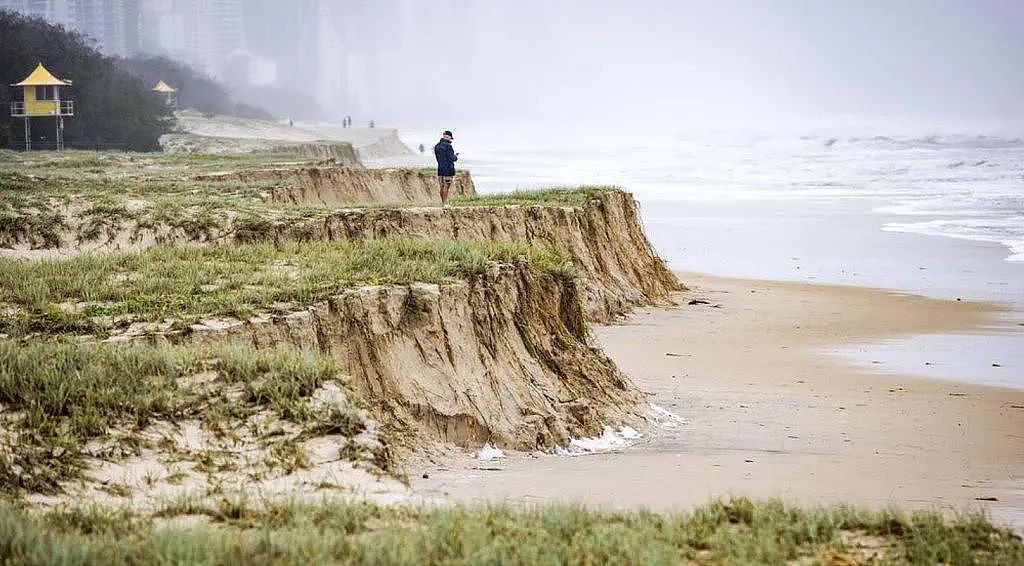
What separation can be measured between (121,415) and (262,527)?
2781 millimetres

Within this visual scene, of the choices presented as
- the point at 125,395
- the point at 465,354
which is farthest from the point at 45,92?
the point at 125,395

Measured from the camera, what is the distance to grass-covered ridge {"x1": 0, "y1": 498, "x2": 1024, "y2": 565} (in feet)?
23.6

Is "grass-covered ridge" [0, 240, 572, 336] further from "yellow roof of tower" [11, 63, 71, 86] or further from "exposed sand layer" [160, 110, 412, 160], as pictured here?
"exposed sand layer" [160, 110, 412, 160]

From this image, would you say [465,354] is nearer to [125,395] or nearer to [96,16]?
[125,395]

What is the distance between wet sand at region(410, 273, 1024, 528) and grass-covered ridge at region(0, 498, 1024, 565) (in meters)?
1.16

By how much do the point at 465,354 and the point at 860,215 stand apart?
1534 inches

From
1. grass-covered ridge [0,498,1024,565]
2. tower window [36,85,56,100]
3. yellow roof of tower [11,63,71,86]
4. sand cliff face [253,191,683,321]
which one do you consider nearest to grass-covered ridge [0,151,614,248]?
sand cliff face [253,191,683,321]

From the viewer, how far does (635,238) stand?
2959cm

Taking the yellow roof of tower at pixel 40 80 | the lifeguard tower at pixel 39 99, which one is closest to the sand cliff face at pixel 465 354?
the lifeguard tower at pixel 39 99

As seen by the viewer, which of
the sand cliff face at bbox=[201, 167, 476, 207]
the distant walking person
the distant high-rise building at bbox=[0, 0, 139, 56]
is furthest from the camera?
the distant high-rise building at bbox=[0, 0, 139, 56]

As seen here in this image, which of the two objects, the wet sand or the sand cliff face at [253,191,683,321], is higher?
the sand cliff face at [253,191,683,321]

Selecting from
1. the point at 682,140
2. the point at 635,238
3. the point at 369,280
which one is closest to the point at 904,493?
the point at 369,280

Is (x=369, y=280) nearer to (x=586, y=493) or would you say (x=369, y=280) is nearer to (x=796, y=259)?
(x=586, y=493)

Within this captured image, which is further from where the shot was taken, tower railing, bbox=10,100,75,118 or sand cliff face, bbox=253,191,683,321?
tower railing, bbox=10,100,75,118
